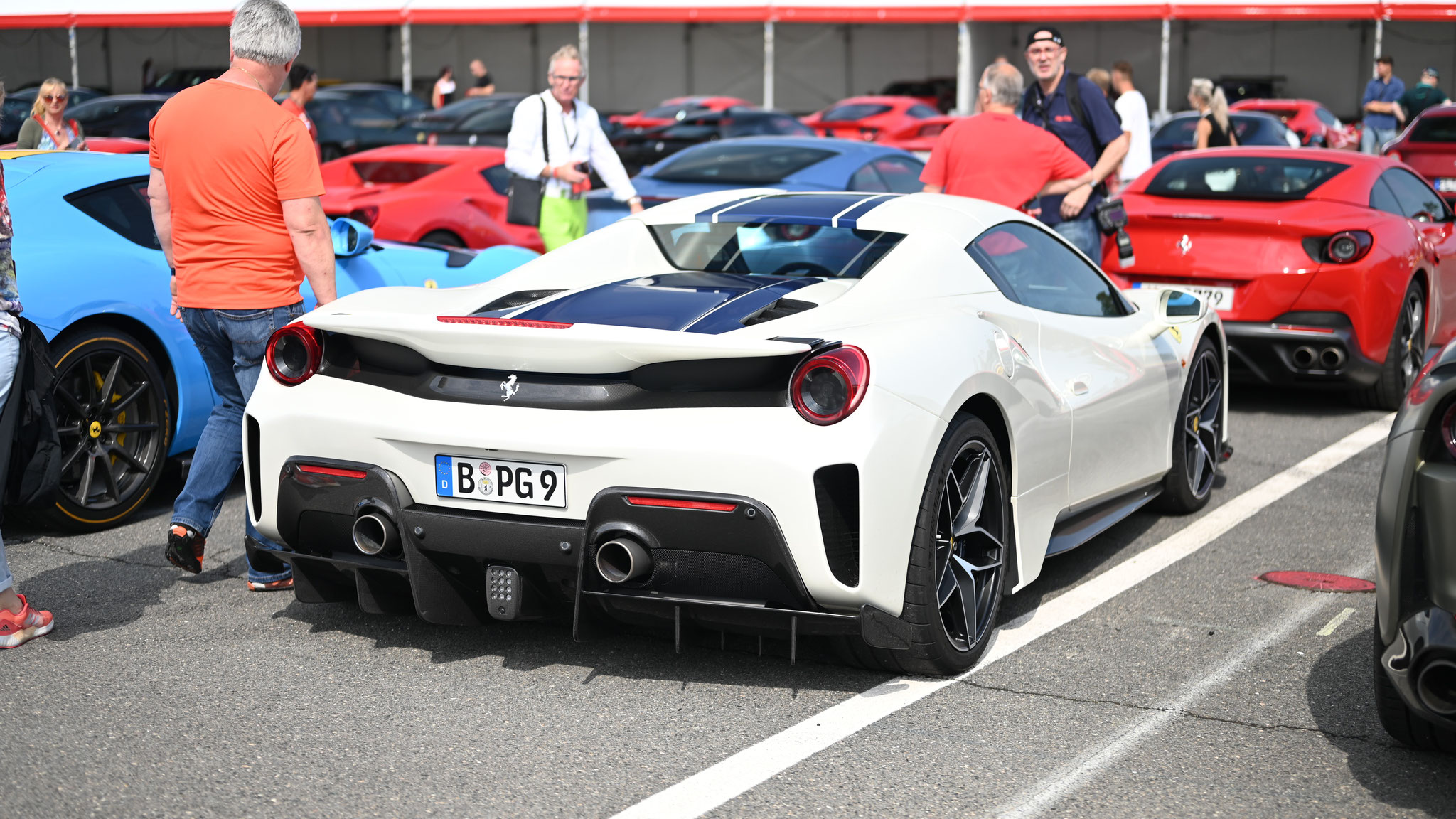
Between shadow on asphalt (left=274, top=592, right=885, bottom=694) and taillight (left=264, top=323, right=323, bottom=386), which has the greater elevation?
taillight (left=264, top=323, right=323, bottom=386)

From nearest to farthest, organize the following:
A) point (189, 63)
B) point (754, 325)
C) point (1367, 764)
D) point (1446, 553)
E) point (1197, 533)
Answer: point (1446, 553)
point (1367, 764)
point (754, 325)
point (1197, 533)
point (189, 63)

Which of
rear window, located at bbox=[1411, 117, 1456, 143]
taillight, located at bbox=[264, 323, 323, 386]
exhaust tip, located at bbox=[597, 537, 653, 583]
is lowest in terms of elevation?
exhaust tip, located at bbox=[597, 537, 653, 583]

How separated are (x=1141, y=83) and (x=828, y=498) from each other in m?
40.1

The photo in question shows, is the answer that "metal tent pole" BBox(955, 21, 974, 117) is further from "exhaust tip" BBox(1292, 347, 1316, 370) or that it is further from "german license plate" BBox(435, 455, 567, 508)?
"german license plate" BBox(435, 455, 567, 508)

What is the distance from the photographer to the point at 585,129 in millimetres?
7941

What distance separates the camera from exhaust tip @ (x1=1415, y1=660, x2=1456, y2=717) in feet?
9.66

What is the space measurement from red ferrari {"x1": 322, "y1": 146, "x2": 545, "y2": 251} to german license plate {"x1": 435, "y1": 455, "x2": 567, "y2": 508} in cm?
710

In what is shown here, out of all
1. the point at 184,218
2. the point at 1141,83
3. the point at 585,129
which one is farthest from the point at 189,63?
the point at 184,218

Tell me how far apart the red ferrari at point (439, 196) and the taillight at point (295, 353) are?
6741 millimetres

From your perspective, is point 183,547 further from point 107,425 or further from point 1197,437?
point 1197,437

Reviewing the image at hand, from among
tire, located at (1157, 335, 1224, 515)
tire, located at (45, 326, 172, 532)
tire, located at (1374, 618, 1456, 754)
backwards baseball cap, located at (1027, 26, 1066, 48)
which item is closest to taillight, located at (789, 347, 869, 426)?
tire, located at (1374, 618, 1456, 754)

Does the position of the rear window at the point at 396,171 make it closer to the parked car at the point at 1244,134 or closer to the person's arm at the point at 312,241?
the person's arm at the point at 312,241

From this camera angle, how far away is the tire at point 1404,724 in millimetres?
3379

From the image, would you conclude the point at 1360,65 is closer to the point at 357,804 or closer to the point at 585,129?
the point at 585,129
